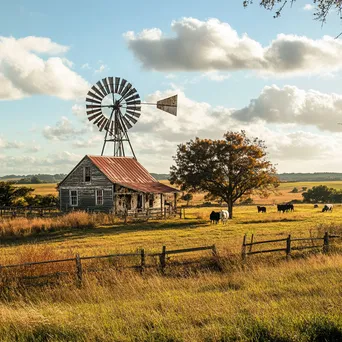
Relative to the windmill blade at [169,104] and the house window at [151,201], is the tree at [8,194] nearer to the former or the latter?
the house window at [151,201]

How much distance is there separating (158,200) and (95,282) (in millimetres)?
35800

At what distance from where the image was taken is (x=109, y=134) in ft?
169

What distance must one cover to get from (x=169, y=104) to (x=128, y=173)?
9.93 meters

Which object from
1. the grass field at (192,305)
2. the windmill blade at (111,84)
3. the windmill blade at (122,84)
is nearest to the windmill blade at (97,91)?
the windmill blade at (111,84)

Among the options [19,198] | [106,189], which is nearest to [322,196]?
[106,189]

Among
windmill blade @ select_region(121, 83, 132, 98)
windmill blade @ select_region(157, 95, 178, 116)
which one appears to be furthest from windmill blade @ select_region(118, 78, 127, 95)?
windmill blade @ select_region(157, 95, 178, 116)

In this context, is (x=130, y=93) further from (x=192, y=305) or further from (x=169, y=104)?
(x=192, y=305)

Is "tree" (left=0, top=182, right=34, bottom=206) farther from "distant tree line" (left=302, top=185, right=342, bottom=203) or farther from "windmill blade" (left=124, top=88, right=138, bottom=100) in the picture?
"distant tree line" (left=302, top=185, right=342, bottom=203)

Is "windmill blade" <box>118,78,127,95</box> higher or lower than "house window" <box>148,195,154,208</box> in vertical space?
higher

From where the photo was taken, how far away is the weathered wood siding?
44.1 meters

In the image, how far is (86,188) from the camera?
45.4 meters

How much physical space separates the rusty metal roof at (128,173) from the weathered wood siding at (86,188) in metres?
0.69

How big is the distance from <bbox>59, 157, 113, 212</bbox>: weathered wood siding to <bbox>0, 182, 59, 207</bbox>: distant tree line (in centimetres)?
429

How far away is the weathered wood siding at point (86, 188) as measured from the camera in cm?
4406
